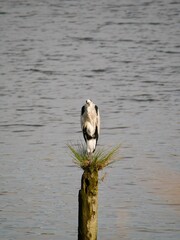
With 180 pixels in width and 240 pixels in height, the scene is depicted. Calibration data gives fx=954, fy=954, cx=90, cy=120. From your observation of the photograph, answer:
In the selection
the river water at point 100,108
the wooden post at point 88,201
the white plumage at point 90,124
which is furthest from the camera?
the river water at point 100,108

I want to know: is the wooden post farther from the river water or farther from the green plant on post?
the river water

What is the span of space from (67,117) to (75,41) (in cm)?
1471

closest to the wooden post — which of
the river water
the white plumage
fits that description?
the white plumage

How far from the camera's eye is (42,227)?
566 inches

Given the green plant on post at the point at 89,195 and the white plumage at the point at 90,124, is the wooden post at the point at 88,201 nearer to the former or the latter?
the green plant on post at the point at 89,195

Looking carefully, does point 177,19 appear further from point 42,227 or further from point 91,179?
point 91,179

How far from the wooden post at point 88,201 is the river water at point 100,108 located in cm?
284

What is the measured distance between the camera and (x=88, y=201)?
10961 mm

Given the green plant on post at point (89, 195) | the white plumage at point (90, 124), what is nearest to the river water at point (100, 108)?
the white plumage at point (90, 124)

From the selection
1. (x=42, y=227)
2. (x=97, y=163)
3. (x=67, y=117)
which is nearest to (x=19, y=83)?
(x=67, y=117)

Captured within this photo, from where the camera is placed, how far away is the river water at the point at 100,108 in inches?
591

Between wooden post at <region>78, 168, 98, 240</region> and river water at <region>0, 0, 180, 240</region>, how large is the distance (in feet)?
9.32

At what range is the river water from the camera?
1502 centimetres

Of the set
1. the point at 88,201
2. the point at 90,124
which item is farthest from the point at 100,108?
the point at 88,201
